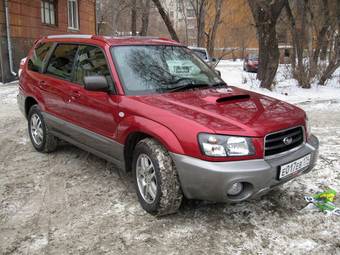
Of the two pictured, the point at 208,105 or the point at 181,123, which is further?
the point at 208,105

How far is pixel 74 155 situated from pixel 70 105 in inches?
47.1

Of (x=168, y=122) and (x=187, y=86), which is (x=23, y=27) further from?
(x=168, y=122)

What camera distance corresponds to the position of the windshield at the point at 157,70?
4.30 metres

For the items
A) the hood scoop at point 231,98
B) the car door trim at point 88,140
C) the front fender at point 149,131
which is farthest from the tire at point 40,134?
the hood scoop at point 231,98

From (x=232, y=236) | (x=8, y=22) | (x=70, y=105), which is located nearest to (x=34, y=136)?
(x=70, y=105)

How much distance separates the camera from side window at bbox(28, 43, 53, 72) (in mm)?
5926

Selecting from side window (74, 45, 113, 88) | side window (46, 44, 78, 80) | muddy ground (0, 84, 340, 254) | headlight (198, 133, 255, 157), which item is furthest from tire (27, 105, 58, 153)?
headlight (198, 133, 255, 157)

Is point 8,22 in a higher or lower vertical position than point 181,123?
higher

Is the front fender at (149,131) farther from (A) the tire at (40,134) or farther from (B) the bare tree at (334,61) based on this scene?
(B) the bare tree at (334,61)

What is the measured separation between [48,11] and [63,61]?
48.5 feet

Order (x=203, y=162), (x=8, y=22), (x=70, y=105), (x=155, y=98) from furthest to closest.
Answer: (x=8, y=22), (x=70, y=105), (x=155, y=98), (x=203, y=162)

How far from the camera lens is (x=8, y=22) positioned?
1472 cm

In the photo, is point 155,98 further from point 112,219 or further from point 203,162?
point 112,219

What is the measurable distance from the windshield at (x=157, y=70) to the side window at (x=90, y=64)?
0.17 m
